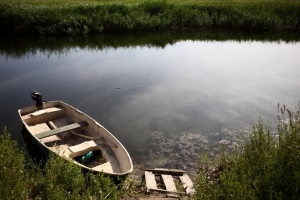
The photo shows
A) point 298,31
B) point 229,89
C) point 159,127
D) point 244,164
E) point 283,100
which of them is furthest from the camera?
point 298,31

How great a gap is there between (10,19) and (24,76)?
8.10 metres

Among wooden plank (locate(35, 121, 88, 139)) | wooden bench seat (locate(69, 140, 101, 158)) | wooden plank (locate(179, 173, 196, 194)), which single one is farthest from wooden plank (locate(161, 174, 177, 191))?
wooden plank (locate(35, 121, 88, 139))

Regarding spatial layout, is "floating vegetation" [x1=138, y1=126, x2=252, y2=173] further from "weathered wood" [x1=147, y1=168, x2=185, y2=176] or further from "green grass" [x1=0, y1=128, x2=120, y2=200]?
"green grass" [x1=0, y1=128, x2=120, y2=200]

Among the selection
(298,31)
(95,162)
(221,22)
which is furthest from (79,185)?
(298,31)

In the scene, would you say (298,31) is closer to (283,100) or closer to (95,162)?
(283,100)

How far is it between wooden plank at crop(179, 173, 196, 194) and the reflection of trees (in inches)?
488

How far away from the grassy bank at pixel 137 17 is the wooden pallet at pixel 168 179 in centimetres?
1507

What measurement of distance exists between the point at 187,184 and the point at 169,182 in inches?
15.7

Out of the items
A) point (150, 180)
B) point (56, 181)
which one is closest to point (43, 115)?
point (56, 181)

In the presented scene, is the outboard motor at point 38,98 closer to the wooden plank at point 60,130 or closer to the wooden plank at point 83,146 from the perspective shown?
the wooden plank at point 60,130

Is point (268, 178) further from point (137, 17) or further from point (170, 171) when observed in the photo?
point (137, 17)

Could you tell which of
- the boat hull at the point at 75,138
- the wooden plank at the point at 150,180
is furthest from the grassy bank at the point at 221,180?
the boat hull at the point at 75,138

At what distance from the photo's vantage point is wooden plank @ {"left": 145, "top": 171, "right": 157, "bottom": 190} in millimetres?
6389

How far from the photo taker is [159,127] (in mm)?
9367
